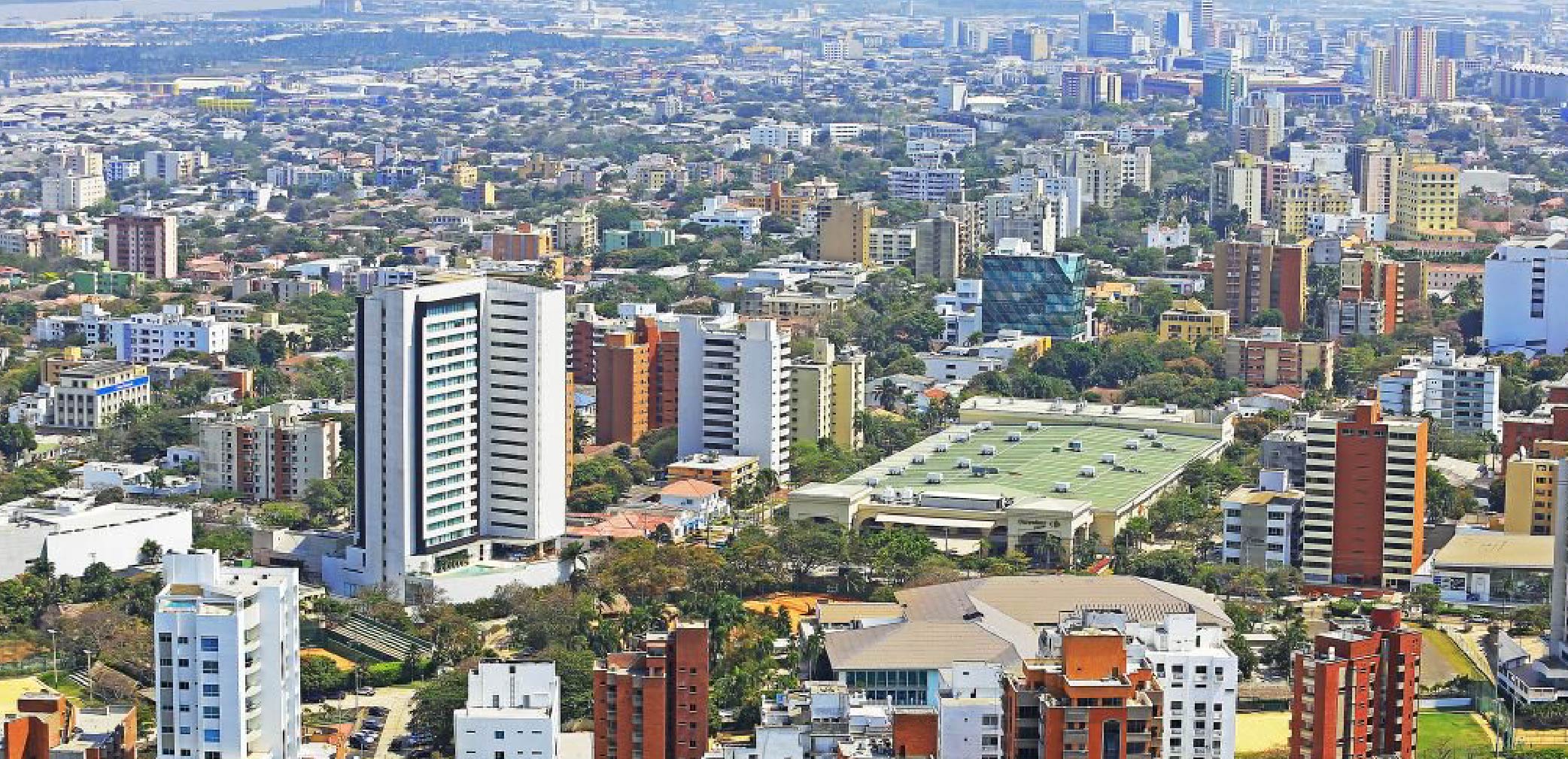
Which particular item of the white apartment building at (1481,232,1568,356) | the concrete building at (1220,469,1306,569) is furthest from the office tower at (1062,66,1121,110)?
the concrete building at (1220,469,1306,569)

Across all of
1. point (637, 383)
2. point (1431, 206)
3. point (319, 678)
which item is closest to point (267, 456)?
point (637, 383)

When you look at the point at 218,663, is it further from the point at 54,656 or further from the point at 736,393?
the point at 736,393

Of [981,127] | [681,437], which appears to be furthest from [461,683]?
[981,127]

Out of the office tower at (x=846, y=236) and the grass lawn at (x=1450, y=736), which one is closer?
the grass lawn at (x=1450, y=736)

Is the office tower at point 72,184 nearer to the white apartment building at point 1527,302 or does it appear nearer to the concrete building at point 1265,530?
the white apartment building at point 1527,302

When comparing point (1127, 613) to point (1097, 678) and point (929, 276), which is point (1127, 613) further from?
point (929, 276)

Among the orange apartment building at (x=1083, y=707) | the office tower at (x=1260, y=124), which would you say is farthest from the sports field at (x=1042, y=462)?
the office tower at (x=1260, y=124)

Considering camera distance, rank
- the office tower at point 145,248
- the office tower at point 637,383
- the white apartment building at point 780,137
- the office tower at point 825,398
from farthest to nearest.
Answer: the white apartment building at point 780,137, the office tower at point 145,248, the office tower at point 637,383, the office tower at point 825,398
